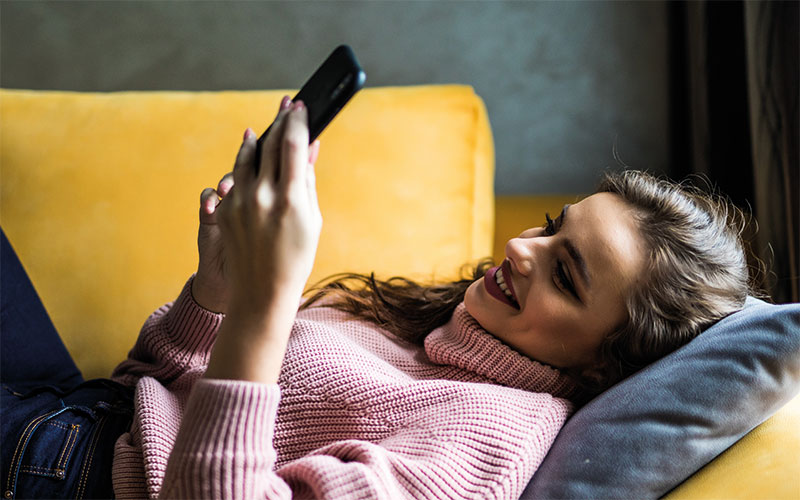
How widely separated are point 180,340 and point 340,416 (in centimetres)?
27

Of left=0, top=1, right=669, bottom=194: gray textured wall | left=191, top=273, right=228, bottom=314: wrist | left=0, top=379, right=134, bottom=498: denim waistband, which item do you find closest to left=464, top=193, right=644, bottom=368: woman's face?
left=191, top=273, right=228, bottom=314: wrist

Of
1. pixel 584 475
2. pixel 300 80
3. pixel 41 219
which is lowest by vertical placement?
pixel 584 475

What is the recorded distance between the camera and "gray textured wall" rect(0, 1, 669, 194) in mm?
1829

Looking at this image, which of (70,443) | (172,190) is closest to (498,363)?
(70,443)

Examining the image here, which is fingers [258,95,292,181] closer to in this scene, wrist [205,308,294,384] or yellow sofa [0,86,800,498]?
wrist [205,308,294,384]

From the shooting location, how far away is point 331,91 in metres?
0.61

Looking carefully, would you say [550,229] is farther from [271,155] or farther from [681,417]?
[271,155]

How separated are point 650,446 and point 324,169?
0.79m

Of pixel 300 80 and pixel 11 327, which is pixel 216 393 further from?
pixel 300 80

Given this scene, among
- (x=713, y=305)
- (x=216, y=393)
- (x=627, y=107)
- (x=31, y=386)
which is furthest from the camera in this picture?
(x=627, y=107)

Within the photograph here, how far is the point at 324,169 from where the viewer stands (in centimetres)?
130

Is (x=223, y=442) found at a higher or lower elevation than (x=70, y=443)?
higher

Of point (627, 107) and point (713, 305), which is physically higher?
point (627, 107)

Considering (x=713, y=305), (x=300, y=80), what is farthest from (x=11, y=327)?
(x=300, y=80)
